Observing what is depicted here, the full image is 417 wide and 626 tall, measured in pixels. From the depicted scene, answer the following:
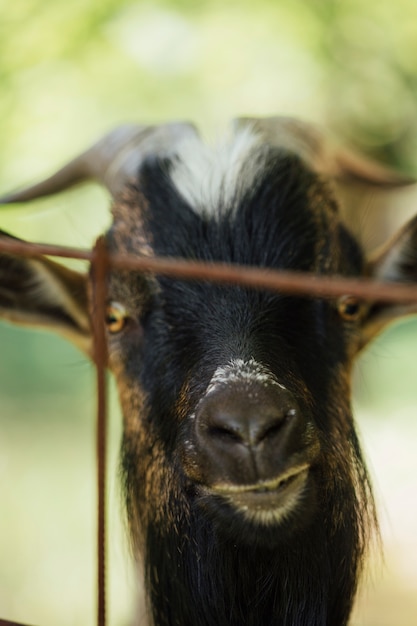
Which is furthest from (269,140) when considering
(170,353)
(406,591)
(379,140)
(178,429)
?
Result: (379,140)

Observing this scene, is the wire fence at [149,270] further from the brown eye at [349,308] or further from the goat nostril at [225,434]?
the brown eye at [349,308]

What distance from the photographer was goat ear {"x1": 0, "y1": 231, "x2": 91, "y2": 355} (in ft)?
11.9

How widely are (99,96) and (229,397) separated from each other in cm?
1012

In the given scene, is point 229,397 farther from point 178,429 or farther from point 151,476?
point 151,476

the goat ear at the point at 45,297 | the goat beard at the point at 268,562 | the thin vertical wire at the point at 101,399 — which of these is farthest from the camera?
the goat ear at the point at 45,297

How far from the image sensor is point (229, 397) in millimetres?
2461

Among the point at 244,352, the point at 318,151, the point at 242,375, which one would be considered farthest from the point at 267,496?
the point at 318,151

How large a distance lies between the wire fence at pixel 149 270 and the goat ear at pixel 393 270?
4.92ft

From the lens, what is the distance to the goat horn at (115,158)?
156 inches

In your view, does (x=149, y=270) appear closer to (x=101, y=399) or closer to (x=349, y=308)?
(x=101, y=399)

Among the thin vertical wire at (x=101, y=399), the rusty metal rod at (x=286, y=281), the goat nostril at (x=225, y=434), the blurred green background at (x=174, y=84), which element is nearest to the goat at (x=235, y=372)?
the goat nostril at (x=225, y=434)

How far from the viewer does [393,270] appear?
3744mm

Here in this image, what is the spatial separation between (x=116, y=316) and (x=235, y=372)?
0.97 metres

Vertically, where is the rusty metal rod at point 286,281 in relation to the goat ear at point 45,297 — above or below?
below
